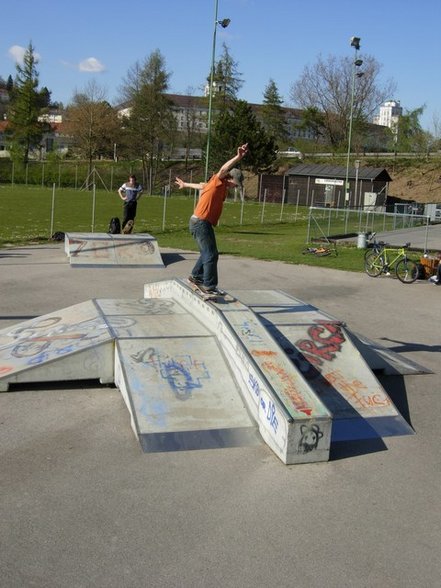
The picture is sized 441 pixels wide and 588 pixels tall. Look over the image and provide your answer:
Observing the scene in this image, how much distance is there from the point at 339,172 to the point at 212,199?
46445 mm

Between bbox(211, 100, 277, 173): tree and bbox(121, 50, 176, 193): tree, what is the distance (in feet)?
47.4

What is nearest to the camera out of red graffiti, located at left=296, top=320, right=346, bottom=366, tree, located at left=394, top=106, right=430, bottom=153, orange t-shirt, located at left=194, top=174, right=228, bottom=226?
red graffiti, located at left=296, top=320, right=346, bottom=366

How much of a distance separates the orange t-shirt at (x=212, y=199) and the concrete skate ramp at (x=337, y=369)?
1.36 m

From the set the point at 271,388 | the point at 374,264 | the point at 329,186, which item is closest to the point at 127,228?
the point at 374,264

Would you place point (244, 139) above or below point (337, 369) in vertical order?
above

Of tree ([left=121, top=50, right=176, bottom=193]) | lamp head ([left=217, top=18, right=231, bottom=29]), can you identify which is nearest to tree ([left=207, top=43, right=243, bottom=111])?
tree ([left=121, top=50, right=176, bottom=193])

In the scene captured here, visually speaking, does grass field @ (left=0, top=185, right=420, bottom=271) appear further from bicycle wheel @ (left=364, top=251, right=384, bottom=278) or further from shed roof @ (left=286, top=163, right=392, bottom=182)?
shed roof @ (left=286, top=163, right=392, bottom=182)

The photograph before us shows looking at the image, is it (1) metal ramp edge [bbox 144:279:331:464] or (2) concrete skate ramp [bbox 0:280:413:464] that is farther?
(2) concrete skate ramp [bbox 0:280:413:464]

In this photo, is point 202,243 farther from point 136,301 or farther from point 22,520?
point 22,520

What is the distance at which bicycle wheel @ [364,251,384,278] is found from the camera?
665 inches

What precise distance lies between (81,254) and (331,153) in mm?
70082

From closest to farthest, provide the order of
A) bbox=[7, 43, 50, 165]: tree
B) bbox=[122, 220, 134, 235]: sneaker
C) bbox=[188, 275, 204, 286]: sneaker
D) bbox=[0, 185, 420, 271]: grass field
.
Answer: bbox=[188, 275, 204, 286]: sneaker
bbox=[122, 220, 134, 235]: sneaker
bbox=[0, 185, 420, 271]: grass field
bbox=[7, 43, 50, 165]: tree

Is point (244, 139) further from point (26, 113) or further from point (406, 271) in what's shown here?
point (406, 271)

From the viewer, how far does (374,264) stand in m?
17.0
